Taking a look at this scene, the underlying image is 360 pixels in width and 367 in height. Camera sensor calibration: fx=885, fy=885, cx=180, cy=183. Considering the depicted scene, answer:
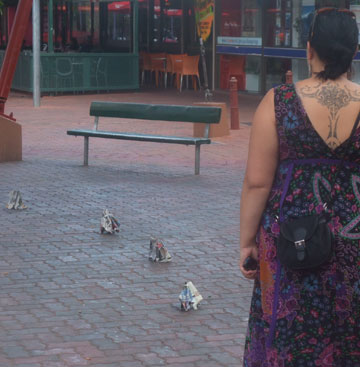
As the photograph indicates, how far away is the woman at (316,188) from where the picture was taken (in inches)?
132

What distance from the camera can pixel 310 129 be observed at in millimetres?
3355

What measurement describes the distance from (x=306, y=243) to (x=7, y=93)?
9.58m

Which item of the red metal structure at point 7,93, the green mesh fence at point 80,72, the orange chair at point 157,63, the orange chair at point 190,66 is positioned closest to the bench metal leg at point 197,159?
the red metal structure at point 7,93

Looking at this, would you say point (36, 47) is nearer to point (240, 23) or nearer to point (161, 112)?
point (240, 23)

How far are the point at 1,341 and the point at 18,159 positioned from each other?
7355 millimetres

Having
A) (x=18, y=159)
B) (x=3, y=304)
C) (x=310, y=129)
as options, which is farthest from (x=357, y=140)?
(x=18, y=159)

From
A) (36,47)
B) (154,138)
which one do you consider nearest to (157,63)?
(36,47)

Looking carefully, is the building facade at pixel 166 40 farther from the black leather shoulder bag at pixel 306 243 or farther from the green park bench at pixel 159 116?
the black leather shoulder bag at pixel 306 243

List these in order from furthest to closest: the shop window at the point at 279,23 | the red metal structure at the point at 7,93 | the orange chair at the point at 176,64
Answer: the orange chair at the point at 176,64, the shop window at the point at 279,23, the red metal structure at the point at 7,93

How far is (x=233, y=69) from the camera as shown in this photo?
23797mm

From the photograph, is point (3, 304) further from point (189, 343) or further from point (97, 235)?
point (97, 235)

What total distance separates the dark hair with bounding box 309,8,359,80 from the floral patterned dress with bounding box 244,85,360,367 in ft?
0.59

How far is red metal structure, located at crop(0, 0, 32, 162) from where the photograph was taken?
11969 mm

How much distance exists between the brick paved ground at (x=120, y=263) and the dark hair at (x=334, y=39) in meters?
2.01
